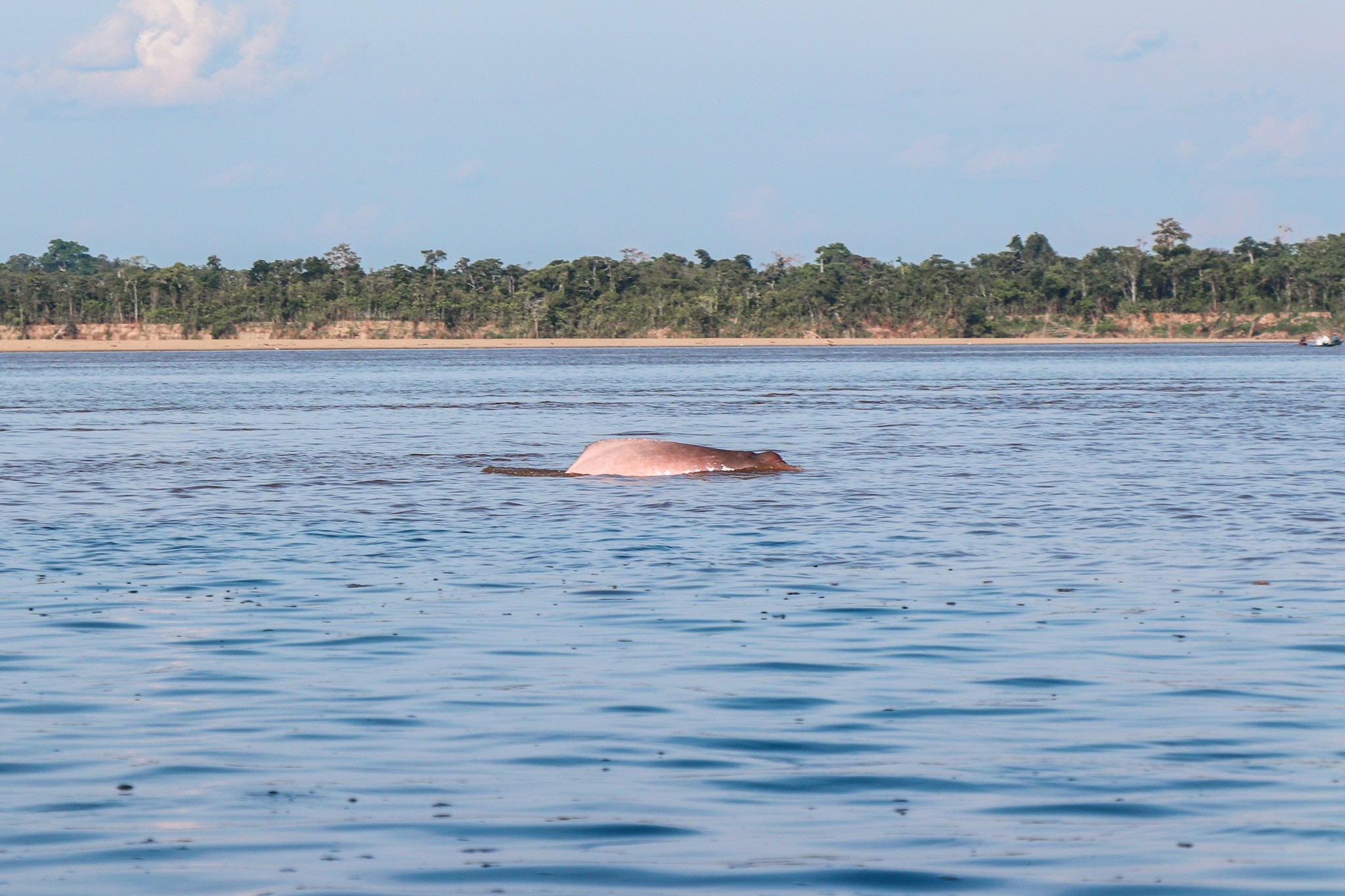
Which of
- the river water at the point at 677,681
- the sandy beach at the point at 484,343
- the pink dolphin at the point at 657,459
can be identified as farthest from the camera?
the sandy beach at the point at 484,343

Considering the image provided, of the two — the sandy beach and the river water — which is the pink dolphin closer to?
the river water

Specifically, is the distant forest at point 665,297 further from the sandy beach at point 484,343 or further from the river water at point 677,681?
the river water at point 677,681

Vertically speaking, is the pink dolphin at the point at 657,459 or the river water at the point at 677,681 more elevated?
the pink dolphin at the point at 657,459

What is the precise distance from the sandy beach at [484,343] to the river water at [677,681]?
412 ft

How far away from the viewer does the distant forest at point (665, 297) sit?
5974 inches

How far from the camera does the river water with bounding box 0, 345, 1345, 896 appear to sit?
6922 millimetres

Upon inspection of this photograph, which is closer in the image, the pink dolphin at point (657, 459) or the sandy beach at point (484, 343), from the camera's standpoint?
the pink dolphin at point (657, 459)

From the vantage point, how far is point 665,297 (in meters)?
158

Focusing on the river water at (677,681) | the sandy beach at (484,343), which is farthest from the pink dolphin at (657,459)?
A: the sandy beach at (484,343)

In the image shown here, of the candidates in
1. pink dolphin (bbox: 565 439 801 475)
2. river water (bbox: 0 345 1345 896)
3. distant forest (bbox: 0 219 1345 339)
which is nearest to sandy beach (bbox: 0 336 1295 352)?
distant forest (bbox: 0 219 1345 339)

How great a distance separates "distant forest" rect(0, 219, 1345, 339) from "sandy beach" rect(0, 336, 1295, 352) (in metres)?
1.57

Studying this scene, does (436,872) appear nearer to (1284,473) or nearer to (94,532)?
(94,532)

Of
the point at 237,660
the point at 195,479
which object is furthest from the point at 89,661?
the point at 195,479

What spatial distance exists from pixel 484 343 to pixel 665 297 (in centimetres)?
1761
